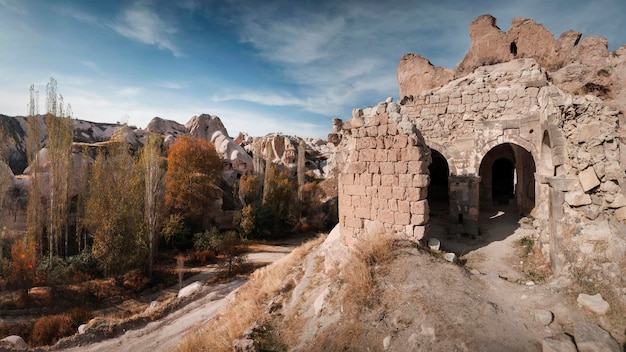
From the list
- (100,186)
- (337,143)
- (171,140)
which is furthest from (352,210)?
(171,140)

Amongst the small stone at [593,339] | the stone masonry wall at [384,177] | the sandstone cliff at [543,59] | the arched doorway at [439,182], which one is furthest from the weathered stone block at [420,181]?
the arched doorway at [439,182]

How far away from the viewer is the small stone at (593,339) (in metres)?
2.63

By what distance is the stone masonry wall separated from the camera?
203 inches

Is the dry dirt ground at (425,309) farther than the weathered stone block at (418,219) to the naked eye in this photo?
No

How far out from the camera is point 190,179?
55.2 ft

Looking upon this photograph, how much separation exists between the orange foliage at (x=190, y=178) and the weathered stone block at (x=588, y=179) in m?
16.2

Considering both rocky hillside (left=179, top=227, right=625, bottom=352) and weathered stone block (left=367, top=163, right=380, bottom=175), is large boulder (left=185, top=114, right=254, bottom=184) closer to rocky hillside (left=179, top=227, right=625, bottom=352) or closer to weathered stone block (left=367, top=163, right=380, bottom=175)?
weathered stone block (left=367, top=163, right=380, bottom=175)

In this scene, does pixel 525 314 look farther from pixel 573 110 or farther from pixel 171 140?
pixel 171 140

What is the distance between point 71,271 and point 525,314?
14.5m

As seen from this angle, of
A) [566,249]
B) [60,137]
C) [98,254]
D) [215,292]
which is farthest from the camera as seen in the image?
[60,137]

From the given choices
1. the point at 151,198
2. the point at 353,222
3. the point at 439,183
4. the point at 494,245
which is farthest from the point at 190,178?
the point at 494,245

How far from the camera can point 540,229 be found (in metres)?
6.21

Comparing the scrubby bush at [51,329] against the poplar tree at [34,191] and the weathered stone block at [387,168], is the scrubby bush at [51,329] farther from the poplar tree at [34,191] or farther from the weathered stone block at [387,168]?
the weathered stone block at [387,168]

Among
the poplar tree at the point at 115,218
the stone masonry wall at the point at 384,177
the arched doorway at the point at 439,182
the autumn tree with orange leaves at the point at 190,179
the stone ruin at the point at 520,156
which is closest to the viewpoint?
the stone ruin at the point at 520,156
